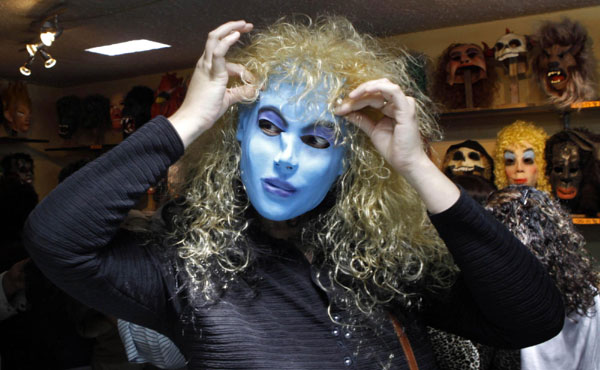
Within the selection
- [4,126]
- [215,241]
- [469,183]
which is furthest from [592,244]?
[4,126]

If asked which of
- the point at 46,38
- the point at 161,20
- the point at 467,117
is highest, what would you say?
the point at 161,20

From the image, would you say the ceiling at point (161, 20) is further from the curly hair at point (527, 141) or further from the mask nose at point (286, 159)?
the mask nose at point (286, 159)

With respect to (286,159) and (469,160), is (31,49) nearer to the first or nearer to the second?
(286,159)

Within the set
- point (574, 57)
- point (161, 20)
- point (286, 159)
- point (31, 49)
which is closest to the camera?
point (286, 159)

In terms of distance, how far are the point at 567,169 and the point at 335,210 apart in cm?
242

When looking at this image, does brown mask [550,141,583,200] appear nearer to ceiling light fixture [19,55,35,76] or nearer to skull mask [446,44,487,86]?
skull mask [446,44,487,86]

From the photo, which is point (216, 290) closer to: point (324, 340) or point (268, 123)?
point (324, 340)

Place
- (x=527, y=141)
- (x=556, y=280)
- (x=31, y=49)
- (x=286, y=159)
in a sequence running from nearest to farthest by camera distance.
Result: 1. (x=286, y=159)
2. (x=556, y=280)
3. (x=31, y=49)
4. (x=527, y=141)

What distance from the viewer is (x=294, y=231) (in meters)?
1.05

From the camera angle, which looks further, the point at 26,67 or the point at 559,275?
the point at 26,67

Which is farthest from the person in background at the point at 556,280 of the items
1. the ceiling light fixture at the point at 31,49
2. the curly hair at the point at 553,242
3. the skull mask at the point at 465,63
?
the skull mask at the point at 465,63

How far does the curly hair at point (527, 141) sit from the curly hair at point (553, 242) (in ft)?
5.63

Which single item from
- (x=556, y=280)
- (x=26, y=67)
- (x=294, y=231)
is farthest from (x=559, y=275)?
(x=26, y=67)

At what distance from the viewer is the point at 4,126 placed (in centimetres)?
239
